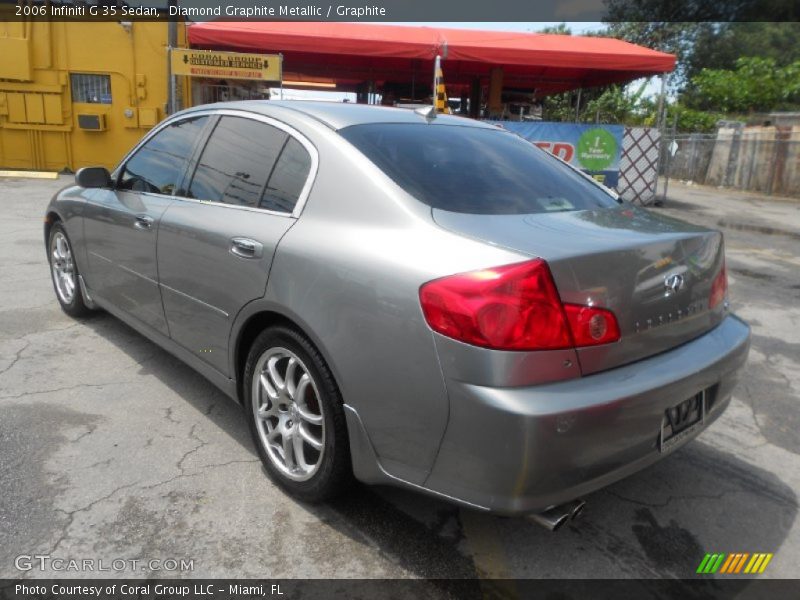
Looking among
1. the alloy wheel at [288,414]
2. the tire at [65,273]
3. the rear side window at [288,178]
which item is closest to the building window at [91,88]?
the tire at [65,273]

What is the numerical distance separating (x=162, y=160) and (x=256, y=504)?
2.07 meters

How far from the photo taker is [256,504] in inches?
99.8

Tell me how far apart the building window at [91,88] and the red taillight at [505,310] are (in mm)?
17001

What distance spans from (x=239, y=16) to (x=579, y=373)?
1598 cm

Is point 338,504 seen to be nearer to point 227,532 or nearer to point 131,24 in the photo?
point 227,532

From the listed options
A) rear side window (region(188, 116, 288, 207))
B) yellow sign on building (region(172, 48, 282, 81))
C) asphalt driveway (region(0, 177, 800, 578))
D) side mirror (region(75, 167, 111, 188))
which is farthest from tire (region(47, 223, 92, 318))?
yellow sign on building (region(172, 48, 282, 81))

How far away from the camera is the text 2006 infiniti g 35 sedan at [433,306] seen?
1.86 metres

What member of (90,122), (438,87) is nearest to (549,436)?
(438,87)

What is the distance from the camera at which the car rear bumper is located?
1800mm

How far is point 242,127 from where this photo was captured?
118 inches

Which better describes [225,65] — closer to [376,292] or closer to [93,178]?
[93,178]

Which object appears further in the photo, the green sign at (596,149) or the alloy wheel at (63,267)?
the green sign at (596,149)

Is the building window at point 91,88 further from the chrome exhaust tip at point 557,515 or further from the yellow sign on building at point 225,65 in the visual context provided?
the chrome exhaust tip at point 557,515

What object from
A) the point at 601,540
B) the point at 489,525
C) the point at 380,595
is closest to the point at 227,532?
the point at 380,595
